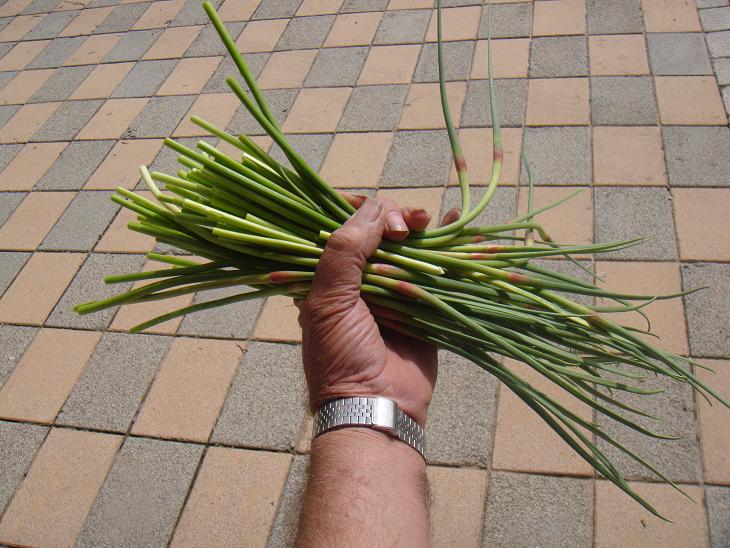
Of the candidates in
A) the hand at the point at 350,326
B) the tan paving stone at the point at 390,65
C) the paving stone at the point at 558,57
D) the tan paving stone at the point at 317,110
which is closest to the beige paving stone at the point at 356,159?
the tan paving stone at the point at 317,110

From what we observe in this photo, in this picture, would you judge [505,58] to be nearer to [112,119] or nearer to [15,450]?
[112,119]

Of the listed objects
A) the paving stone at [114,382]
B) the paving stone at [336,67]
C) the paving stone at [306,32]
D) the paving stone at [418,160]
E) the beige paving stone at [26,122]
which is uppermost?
the beige paving stone at [26,122]

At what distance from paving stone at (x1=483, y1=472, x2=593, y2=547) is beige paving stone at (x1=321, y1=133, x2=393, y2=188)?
129cm

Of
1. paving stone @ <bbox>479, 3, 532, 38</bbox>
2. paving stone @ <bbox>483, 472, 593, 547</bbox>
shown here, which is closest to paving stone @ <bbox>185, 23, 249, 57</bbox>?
paving stone @ <bbox>479, 3, 532, 38</bbox>

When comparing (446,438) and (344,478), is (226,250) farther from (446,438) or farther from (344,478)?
(446,438)

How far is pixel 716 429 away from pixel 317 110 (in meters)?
2.05

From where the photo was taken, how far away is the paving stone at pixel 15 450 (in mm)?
1971

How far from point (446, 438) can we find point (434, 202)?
94cm

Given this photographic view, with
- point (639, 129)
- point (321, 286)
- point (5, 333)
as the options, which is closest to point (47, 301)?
point (5, 333)

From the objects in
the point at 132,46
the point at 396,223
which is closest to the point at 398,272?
the point at 396,223

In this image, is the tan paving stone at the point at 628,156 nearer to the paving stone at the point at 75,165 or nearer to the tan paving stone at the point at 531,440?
the tan paving stone at the point at 531,440

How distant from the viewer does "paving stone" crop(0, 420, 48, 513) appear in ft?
6.47

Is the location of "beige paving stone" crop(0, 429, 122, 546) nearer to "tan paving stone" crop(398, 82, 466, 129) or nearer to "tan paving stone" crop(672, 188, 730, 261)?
"tan paving stone" crop(398, 82, 466, 129)

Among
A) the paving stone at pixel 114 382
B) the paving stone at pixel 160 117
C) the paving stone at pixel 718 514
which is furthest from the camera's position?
the paving stone at pixel 160 117
